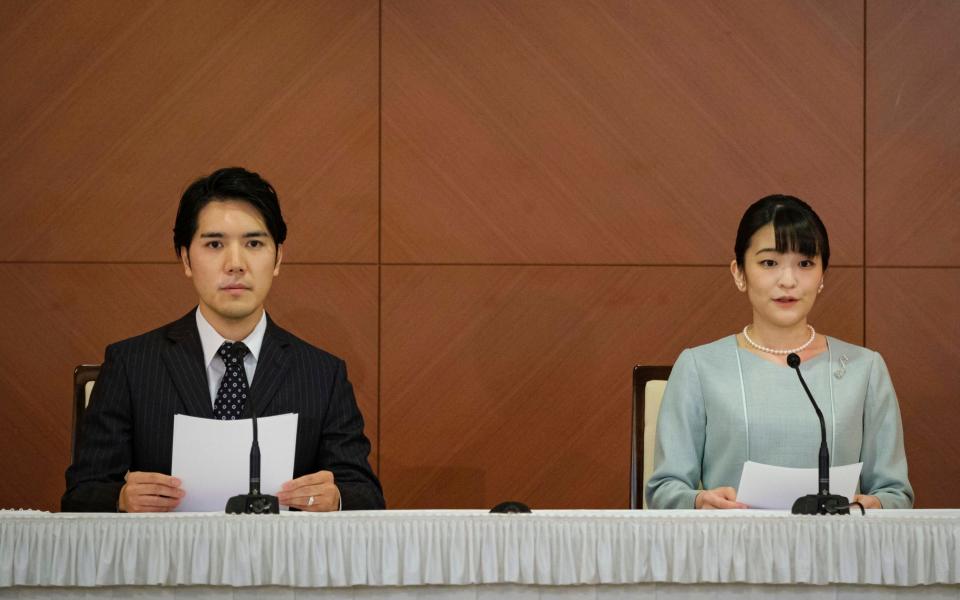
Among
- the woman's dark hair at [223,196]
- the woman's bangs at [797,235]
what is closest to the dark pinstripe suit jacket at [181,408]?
the woman's dark hair at [223,196]

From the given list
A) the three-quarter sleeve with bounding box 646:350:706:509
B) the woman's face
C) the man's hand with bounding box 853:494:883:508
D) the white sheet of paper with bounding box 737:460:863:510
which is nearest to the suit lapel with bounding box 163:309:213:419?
the three-quarter sleeve with bounding box 646:350:706:509

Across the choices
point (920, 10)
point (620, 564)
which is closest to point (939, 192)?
point (920, 10)

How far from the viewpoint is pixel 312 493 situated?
2.10 m

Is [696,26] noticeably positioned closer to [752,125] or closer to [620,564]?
[752,125]

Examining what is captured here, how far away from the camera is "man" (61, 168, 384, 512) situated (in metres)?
2.30

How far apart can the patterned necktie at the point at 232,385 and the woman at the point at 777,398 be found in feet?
3.02

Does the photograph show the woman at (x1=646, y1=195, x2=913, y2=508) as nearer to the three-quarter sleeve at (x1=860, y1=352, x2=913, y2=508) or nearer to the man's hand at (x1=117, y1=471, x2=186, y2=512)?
the three-quarter sleeve at (x1=860, y1=352, x2=913, y2=508)

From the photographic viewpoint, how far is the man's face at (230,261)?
2.33 meters

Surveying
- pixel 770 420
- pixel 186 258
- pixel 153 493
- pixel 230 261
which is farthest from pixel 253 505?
pixel 770 420

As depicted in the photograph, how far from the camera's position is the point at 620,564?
164cm

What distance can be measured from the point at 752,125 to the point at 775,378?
1.20 meters

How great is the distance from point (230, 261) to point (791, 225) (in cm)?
123

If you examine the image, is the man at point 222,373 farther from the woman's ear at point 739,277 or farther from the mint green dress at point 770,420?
the woman's ear at point 739,277

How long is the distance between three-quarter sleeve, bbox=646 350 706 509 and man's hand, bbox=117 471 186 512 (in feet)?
3.33
